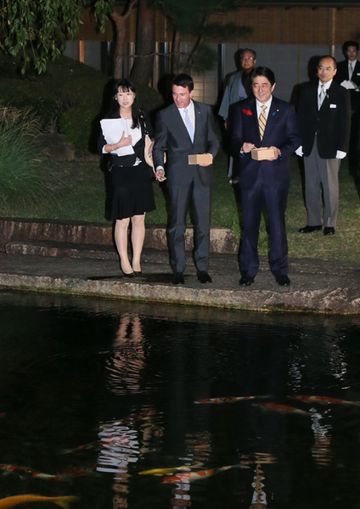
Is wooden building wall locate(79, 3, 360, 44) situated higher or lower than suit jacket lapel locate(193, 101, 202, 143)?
higher

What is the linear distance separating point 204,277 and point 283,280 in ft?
2.20

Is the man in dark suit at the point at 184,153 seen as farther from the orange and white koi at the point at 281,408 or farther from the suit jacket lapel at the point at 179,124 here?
the orange and white koi at the point at 281,408

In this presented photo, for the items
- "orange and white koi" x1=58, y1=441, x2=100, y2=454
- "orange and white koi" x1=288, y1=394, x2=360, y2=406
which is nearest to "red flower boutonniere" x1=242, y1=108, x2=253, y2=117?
"orange and white koi" x1=288, y1=394, x2=360, y2=406

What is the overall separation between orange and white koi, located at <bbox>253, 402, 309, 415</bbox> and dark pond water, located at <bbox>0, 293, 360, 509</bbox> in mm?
11

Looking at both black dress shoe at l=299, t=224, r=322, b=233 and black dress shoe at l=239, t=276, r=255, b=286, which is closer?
black dress shoe at l=239, t=276, r=255, b=286

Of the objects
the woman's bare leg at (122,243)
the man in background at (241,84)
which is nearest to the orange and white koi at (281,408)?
the woman's bare leg at (122,243)

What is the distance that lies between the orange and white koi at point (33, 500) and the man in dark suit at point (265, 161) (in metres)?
5.48

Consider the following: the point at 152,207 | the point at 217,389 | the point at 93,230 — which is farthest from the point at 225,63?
the point at 217,389

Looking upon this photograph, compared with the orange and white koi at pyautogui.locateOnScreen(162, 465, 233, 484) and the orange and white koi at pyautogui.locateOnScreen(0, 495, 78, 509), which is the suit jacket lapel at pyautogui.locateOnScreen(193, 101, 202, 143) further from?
the orange and white koi at pyautogui.locateOnScreen(0, 495, 78, 509)

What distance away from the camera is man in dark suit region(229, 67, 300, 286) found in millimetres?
11227

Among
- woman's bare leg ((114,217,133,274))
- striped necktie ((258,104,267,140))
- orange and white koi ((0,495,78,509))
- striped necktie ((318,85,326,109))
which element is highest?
striped necktie ((318,85,326,109))

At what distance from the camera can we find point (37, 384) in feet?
27.2

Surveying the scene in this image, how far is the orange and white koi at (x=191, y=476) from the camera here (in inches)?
248

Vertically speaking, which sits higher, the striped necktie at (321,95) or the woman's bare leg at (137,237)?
the striped necktie at (321,95)
